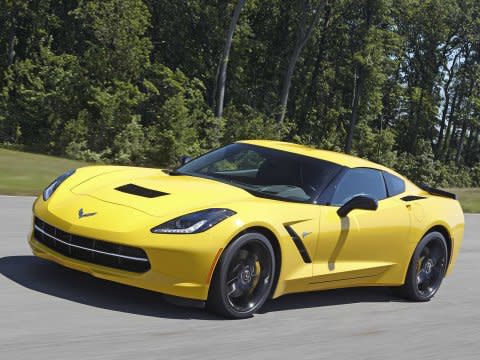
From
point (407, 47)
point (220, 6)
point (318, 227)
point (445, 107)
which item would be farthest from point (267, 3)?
point (318, 227)

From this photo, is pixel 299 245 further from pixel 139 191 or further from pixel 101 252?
pixel 101 252

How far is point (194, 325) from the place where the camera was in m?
5.43

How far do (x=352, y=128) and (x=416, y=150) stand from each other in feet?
35.4

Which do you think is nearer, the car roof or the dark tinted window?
the car roof

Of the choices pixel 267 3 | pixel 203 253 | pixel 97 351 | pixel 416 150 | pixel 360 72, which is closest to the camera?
pixel 97 351

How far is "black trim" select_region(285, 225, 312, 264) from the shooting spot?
19.6ft

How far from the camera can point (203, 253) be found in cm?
540

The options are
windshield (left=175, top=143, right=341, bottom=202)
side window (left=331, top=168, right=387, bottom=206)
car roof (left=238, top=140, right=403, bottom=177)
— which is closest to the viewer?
windshield (left=175, top=143, right=341, bottom=202)

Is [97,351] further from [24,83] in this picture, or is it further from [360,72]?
[360,72]

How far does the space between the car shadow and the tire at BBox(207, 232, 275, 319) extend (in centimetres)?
17

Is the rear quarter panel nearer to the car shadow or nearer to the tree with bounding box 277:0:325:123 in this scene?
the car shadow

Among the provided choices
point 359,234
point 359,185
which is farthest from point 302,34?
point 359,234

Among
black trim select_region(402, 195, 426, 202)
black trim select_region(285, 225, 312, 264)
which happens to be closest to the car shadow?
black trim select_region(285, 225, 312, 264)

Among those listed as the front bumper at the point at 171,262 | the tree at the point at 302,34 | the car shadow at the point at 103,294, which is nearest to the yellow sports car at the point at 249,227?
the front bumper at the point at 171,262
